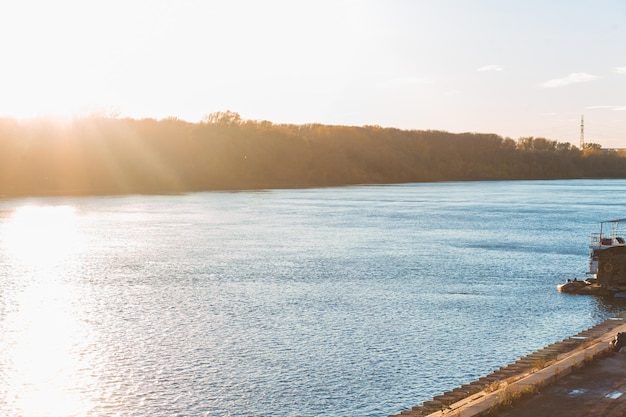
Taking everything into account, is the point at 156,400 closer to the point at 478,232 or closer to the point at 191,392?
the point at 191,392

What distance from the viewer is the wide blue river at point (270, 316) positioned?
1841 centimetres

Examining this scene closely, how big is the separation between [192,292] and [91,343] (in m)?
8.93

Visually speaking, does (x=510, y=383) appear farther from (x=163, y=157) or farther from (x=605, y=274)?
(x=163, y=157)

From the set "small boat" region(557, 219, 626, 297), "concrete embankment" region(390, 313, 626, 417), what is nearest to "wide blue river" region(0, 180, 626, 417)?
"small boat" region(557, 219, 626, 297)

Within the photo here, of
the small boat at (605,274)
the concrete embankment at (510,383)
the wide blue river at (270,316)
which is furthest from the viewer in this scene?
the small boat at (605,274)

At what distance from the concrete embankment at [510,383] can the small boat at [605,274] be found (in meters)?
11.8

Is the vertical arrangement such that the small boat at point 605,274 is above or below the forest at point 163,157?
below

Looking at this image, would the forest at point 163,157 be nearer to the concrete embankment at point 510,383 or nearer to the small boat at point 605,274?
the small boat at point 605,274

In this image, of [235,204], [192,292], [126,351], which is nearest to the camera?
[126,351]

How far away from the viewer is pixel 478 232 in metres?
59.2

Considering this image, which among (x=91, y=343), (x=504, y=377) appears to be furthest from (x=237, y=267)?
(x=504, y=377)

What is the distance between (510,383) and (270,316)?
12.7 m

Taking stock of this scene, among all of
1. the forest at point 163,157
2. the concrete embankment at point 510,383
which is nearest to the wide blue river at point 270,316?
the concrete embankment at point 510,383

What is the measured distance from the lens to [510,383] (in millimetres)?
15258
